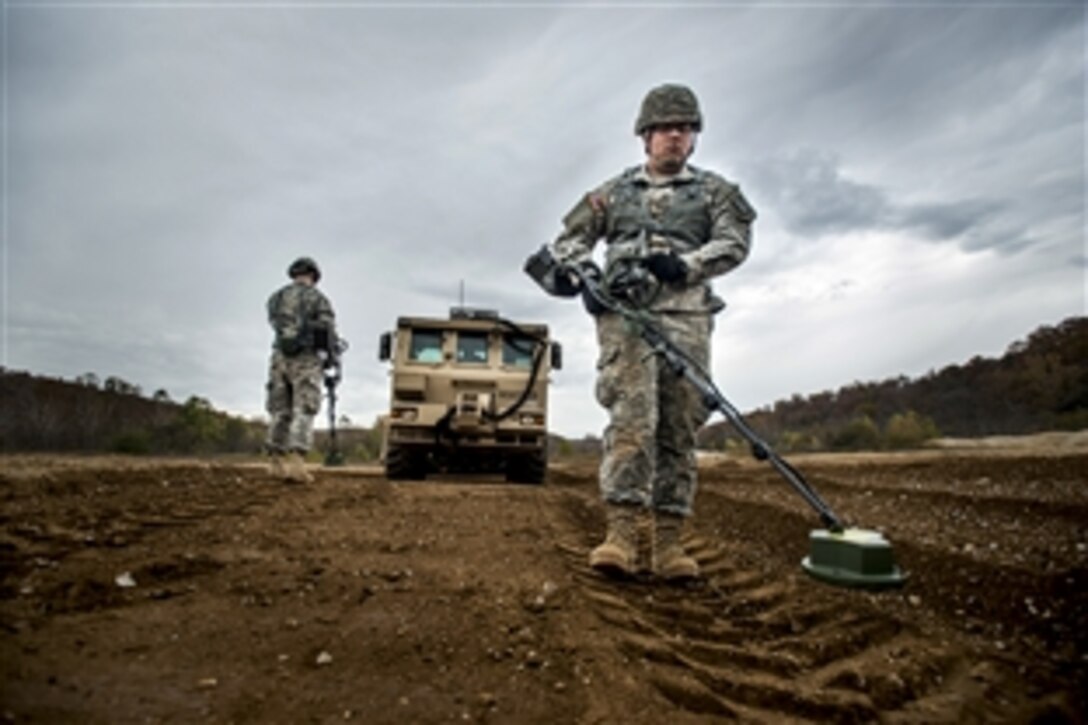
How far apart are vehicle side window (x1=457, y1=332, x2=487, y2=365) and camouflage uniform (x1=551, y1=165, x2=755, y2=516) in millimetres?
6285

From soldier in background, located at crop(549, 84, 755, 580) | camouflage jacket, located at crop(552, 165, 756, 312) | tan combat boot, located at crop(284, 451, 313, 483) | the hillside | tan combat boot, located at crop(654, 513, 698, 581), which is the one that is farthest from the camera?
the hillside

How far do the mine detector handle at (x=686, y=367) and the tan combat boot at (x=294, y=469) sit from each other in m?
4.61

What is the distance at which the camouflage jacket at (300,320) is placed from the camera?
691 centimetres

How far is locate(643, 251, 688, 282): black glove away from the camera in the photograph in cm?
300

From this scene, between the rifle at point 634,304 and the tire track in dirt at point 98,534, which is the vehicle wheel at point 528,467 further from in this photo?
the rifle at point 634,304

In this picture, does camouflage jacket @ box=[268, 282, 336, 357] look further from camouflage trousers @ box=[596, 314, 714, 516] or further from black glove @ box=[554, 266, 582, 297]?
camouflage trousers @ box=[596, 314, 714, 516]

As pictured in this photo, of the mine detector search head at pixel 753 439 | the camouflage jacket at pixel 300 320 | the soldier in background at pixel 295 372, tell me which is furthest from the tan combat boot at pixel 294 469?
the mine detector search head at pixel 753 439

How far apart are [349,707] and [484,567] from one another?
1.32 meters

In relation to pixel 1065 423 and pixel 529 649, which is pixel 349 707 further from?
pixel 1065 423

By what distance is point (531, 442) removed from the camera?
882 centimetres

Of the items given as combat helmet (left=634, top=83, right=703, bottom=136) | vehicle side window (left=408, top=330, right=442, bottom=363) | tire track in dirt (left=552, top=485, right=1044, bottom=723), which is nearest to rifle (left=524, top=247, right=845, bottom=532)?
tire track in dirt (left=552, top=485, right=1044, bottom=723)

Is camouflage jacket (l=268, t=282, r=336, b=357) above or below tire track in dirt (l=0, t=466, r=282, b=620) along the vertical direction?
above

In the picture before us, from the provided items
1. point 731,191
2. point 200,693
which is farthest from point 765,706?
point 731,191

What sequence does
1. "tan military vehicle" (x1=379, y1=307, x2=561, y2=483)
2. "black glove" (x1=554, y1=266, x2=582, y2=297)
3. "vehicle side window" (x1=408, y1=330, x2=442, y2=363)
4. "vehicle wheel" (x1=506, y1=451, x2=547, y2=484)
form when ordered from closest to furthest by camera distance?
"black glove" (x1=554, y1=266, x2=582, y2=297) < "tan military vehicle" (x1=379, y1=307, x2=561, y2=483) < "vehicle wheel" (x1=506, y1=451, x2=547, y2=484) < "vehicle side window" (x1=408, y1=330, x2=442, y2=363)
